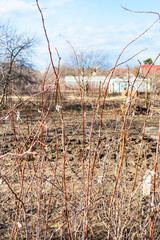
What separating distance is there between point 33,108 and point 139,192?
37.2ft

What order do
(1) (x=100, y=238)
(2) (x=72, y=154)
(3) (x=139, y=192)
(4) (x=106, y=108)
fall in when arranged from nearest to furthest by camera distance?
(1) (x=100, y=238) < (3) (x=139, y=192) < (2) (x=72, y=154) < (4) (x=106, y=108)

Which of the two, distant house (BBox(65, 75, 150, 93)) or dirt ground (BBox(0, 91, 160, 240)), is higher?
distant house (BBox(65, 75, 150, 93))

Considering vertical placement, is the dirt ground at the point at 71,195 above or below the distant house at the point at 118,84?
below

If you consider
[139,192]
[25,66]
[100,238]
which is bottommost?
[100,238]

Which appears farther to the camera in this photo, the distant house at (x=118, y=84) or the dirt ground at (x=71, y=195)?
the distant house at (x=118, y=84)

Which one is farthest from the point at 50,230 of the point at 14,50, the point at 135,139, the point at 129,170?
the point at 14,50

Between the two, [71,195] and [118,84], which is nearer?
[71,195]

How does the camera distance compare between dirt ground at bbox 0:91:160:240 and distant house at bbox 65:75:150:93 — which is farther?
distant house at bbox 65:75:150:93

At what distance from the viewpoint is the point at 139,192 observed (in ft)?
8.98

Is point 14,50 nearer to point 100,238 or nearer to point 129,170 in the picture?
point 129,170

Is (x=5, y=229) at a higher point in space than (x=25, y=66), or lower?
lower

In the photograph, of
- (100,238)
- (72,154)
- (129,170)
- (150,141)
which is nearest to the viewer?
(100,238)

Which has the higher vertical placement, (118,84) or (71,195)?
(118,84)

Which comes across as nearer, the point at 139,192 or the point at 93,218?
the point at 93,218
